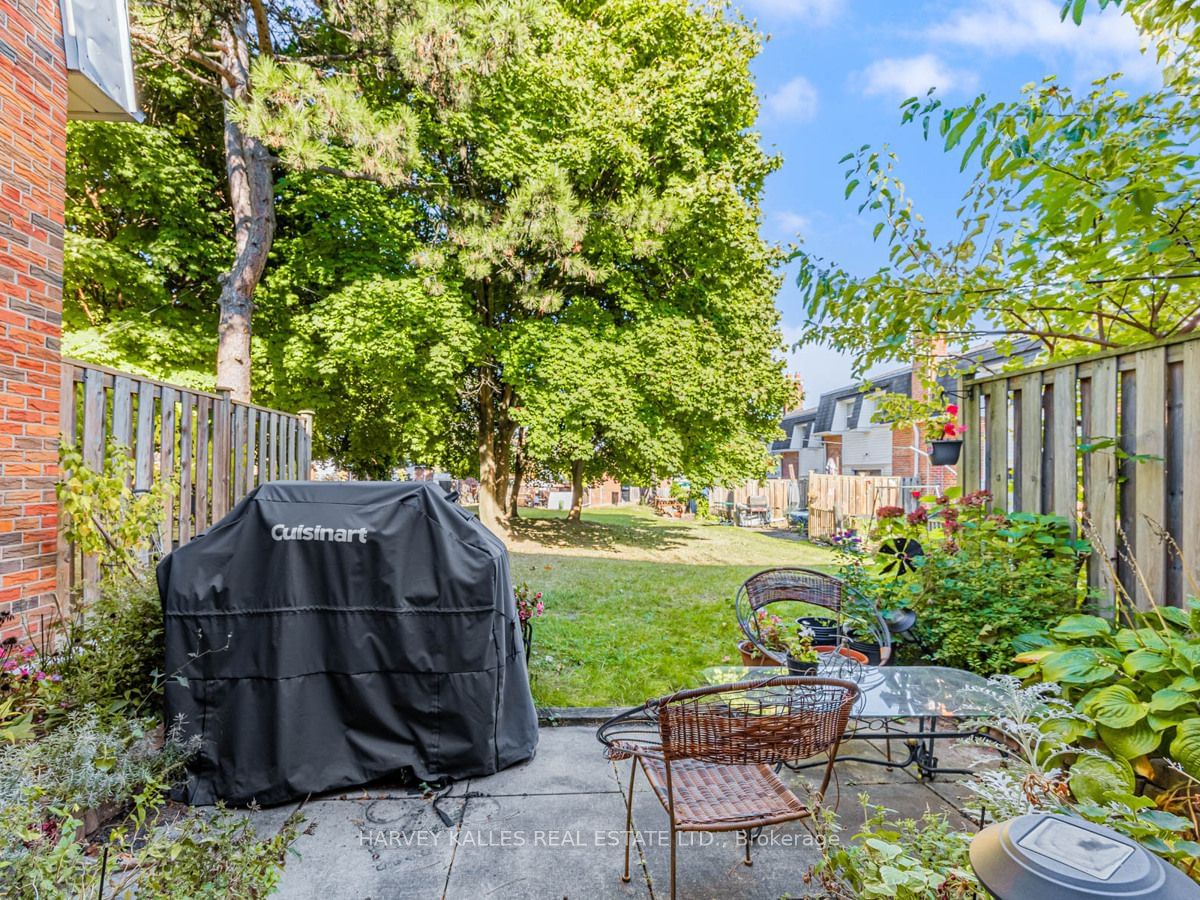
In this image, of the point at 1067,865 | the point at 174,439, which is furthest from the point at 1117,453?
the point at 174,439

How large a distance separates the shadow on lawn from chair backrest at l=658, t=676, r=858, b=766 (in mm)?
9282

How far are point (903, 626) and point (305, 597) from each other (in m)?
3.55

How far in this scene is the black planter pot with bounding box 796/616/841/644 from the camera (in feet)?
12.7

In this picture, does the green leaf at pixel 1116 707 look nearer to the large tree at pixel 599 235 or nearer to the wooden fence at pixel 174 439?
the wooden fence at pixel 174 439

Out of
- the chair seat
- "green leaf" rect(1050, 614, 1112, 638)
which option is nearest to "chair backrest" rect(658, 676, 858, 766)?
the chair seat

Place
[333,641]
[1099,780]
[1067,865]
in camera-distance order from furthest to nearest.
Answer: [333,641] → [1099,780] → [1067,865]

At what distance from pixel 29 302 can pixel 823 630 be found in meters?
5.17

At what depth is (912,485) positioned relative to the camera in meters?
13.7

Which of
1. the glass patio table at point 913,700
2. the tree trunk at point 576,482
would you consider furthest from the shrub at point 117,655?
the tree trunk at point 576,482

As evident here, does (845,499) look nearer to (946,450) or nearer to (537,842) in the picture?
(946,450)

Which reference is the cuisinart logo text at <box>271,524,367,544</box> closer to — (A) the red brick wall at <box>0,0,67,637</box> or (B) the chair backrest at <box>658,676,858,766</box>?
(A) the red brick wall at <box>0,0,67,637</box>

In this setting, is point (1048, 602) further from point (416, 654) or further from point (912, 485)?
point (912, 485)

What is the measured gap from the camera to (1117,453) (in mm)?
3170

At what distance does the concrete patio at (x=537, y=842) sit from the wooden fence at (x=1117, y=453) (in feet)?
5.26
